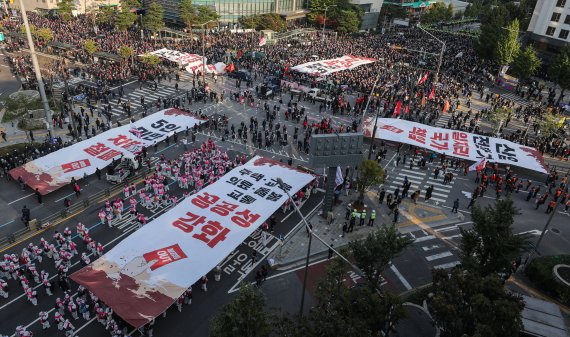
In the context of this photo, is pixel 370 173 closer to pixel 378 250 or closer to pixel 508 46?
pixel 378 250

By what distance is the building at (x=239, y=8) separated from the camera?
100 m

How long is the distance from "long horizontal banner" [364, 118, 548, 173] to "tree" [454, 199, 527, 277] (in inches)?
823

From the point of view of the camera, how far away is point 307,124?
51625 millimetres

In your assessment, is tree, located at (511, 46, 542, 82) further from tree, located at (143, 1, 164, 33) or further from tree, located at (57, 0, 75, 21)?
tree, located at (57, 0, 75, 21)

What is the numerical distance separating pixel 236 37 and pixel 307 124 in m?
49.8

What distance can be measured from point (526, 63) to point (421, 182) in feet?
144

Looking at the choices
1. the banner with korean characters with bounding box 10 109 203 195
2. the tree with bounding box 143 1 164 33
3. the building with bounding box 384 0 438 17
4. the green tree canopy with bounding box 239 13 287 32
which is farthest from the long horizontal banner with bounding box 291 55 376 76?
the building with bounding box 384 0 438 17

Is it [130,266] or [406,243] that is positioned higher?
[406,243]

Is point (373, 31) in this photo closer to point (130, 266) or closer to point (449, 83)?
point (449, 83)

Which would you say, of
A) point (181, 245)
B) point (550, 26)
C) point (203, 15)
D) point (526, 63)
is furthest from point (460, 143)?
point (203, 15)

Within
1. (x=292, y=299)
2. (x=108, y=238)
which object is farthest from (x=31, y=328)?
(x=292, y=299)

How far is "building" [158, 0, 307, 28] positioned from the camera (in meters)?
100

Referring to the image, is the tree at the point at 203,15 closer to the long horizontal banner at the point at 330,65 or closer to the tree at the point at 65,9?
the tree at the point at 65,9

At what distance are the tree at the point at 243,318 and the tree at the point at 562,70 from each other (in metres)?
67.1
